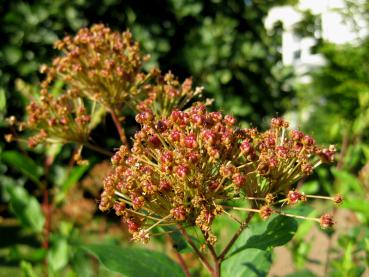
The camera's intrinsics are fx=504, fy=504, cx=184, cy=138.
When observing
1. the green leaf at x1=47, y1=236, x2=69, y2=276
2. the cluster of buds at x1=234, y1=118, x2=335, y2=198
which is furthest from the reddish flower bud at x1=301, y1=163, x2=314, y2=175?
the green leaf at x1=47, y1=236, x2=69, y2=276

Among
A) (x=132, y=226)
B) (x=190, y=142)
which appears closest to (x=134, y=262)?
(x=132, y=226)

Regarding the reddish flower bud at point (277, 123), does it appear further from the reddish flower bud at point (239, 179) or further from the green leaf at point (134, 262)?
the green leaf at point (134, 262)

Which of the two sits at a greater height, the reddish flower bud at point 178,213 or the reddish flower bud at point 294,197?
the reddish flower bud at point 294,197

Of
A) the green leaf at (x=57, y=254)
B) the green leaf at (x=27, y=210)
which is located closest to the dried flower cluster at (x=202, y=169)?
the green leaf at (x=57, y=254)

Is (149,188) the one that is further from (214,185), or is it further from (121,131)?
(121,131)

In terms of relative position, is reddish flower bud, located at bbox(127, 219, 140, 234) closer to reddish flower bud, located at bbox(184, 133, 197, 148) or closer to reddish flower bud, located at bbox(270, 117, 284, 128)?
reddish flower bud, located at bbox(184, 133, 197, 148)

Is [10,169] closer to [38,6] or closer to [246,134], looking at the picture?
[38,6]
